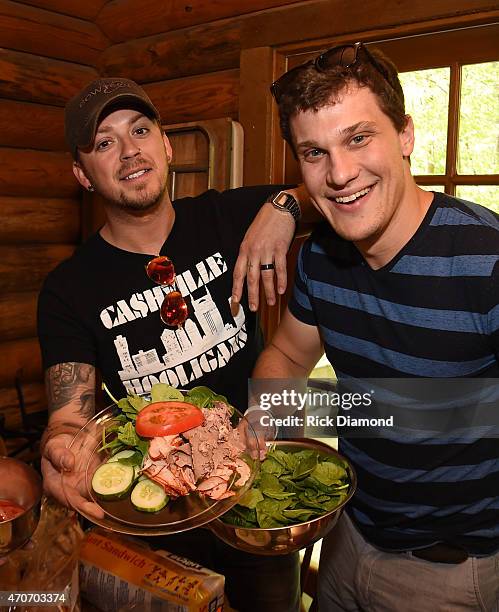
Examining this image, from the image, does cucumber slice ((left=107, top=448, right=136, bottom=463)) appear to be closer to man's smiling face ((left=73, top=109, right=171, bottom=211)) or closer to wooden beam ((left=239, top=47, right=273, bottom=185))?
man's smiling face ((left=73, top=109, right=171, bottom=211))

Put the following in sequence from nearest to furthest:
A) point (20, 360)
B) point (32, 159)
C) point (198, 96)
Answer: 1. point (198, 96)
2. point (32, 159)
3. point (20, 360)

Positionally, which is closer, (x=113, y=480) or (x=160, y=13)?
(x=113, y=480)

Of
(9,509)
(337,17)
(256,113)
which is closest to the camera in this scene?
(9,509)

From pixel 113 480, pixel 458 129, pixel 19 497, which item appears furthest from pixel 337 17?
pixel 19 497

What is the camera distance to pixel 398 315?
4.54 ft

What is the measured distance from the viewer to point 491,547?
4.63 ft

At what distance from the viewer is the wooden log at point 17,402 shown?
429 cm

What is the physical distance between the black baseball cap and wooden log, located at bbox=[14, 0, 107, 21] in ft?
8.35

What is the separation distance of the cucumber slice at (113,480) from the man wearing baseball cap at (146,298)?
2.06 feet

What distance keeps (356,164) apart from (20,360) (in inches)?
141

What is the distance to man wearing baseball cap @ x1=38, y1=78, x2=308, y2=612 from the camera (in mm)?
1767

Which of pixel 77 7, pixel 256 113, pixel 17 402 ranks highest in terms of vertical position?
pixel 77 7

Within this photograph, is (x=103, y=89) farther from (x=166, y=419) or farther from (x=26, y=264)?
(x=26, y=264)

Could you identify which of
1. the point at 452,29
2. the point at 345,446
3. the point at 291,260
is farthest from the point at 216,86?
the point at 345,446
